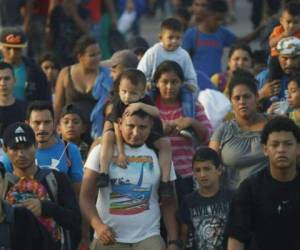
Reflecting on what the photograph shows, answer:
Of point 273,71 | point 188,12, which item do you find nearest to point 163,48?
point 273,71

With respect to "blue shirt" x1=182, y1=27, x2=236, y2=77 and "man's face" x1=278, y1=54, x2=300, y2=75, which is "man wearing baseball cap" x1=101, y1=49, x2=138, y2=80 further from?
"blue shirt" x1=182, y1=27, x2=236, y2=77

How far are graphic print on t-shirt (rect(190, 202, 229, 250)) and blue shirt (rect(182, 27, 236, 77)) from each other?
17.0 ft

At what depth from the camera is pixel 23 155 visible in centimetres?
1089

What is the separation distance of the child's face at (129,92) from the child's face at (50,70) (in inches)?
179

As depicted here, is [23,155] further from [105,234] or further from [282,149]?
[282,149]

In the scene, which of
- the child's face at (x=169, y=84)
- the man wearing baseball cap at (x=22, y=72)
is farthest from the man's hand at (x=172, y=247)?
the man wearing baseball cap at (x=22, y=72)

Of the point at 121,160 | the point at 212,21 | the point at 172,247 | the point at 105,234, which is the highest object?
the point at 212,21

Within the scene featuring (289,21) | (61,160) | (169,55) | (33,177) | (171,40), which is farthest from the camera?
(289,21)

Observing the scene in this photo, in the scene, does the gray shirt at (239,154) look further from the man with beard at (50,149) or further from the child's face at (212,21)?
the child's face at (212,21)

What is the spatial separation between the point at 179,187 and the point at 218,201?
2.26 feet

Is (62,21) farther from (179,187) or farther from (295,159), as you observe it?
(295,159)

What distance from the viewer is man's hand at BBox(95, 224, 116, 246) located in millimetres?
11227

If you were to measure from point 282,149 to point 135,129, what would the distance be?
1.50m

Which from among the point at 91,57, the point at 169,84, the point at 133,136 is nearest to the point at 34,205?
the point at 133,136
